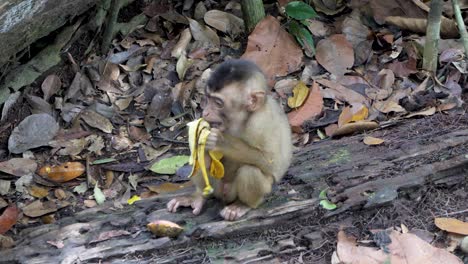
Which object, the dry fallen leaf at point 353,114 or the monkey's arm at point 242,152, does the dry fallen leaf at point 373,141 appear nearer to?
the dry fallen leaf at point 353,114

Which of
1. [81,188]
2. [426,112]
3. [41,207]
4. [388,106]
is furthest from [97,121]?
[426,112]

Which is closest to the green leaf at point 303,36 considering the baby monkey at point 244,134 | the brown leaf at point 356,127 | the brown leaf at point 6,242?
the brown leaf at point 356,127

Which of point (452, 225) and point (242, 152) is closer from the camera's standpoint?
point (242, 152)

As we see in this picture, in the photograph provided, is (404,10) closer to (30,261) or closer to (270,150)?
(270,150)

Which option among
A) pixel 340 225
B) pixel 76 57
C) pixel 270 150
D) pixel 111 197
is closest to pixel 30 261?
pixel 111 197

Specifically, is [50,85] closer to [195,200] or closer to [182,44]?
[182,44]

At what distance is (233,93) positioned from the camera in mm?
4559

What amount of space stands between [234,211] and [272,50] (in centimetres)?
264

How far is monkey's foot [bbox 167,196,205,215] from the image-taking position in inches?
197

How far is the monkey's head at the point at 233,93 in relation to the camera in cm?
454

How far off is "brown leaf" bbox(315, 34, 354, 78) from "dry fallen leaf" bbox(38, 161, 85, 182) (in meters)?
2.78

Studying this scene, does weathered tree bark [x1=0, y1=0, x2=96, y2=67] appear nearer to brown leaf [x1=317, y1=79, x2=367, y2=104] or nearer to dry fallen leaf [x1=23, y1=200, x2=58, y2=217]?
dry fallen leaf [x1=23, y1=200, x2=58, y2=217]

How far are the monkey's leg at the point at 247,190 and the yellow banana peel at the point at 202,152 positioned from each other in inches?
5.8

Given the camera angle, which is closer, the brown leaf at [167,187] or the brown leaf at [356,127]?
the brown leaf at [167,187]
